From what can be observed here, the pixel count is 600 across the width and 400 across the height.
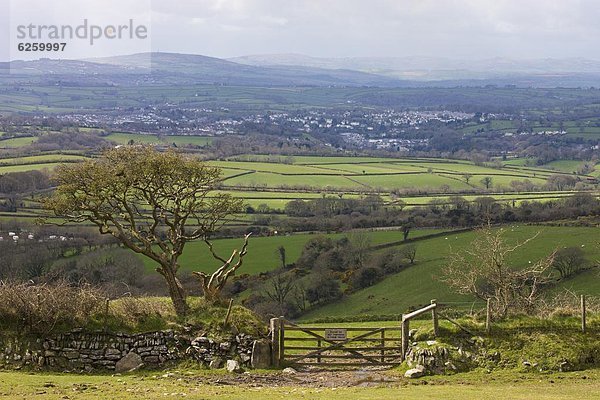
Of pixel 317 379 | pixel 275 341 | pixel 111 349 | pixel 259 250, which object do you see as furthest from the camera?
pixel 259 250

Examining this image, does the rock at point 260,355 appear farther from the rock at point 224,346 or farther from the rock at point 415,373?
the rock at point 415,373

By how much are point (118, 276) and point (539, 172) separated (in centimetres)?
12764

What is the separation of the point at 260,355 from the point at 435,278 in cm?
3736

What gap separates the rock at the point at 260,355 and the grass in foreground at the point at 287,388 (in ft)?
6.40

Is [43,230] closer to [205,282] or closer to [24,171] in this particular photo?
[24,171]

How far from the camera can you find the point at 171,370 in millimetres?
26391

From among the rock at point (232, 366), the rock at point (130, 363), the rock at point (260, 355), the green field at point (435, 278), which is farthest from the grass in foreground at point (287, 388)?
the green field at point (435, 278)

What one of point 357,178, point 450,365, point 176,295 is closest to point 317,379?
point 450,365

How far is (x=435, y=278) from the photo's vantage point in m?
62.5

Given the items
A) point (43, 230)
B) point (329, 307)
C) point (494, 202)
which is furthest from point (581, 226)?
point (43, 230)

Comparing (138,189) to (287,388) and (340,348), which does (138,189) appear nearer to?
(340,348)

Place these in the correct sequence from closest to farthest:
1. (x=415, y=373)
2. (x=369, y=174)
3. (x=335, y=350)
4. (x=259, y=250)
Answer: (x=415, y=373)
(x=335, y=350)
(x=259, y=250)
(x=369, y=174)

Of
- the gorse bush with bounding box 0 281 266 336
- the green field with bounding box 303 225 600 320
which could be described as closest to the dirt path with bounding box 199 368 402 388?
the gorse bush with bounding box 0 281 266 336

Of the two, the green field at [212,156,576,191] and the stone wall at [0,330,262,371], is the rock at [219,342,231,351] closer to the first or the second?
the stone wall at [0,330,262,371]
